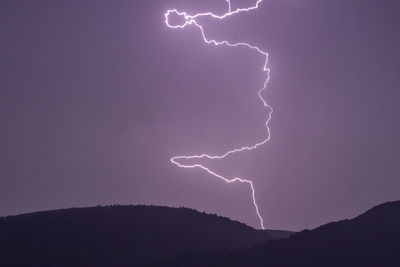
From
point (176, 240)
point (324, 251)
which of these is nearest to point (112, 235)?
point (176, 240)

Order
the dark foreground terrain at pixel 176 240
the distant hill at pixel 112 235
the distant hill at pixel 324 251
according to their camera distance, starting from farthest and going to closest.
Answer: the distant hill at pixel 112 235, the dark foreground terrain at pixel 176 240, the distant hill at pixel 324 251

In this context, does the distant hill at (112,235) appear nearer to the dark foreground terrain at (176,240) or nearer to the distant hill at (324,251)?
the dark foreground terrain at (176,240)

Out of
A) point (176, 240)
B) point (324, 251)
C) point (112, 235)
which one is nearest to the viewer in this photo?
point (324, 251)

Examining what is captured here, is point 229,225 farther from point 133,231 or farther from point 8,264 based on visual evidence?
point 8,264

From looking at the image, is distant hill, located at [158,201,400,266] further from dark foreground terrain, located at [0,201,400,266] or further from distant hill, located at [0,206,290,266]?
distant hill, located at [0,206,290,266]

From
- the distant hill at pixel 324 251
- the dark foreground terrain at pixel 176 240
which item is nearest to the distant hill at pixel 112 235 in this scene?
the dark foreground terrain at pixel 176 240

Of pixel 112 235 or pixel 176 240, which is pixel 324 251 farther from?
pixel 112 235
